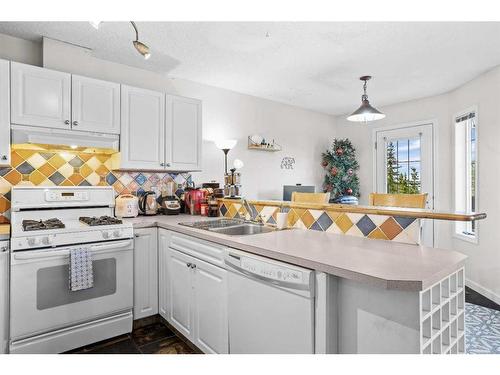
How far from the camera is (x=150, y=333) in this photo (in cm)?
229

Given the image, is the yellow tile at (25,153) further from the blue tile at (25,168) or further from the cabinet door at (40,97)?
the cabinet door at (40,97)

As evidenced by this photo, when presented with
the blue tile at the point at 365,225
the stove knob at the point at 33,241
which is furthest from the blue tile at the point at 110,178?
the blue tile at the point at 365,225

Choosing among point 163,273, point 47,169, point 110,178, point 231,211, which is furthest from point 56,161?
point 231,211

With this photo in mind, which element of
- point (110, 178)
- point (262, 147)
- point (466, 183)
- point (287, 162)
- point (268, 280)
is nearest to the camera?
point (268, 280)

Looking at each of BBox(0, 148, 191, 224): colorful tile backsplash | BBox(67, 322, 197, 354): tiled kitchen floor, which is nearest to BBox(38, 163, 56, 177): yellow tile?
BBox(0, 148, 191, 224): colorful tile backsplash

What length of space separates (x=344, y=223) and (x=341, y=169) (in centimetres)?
329

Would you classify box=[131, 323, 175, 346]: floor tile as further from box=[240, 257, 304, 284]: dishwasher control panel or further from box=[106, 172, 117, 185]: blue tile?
box=[106, 172, 117, 185]: blue tile

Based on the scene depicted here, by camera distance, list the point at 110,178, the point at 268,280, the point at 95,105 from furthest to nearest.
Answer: the point at 110,178 < the point at 95,105 < the point at 268,280

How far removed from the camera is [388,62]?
2.99 meters

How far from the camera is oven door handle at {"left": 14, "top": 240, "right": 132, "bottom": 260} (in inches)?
71.9

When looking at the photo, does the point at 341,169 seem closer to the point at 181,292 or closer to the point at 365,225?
the point at 365,225

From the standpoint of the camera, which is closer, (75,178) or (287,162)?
(75,178)

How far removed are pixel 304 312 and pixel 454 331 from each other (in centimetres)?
61
